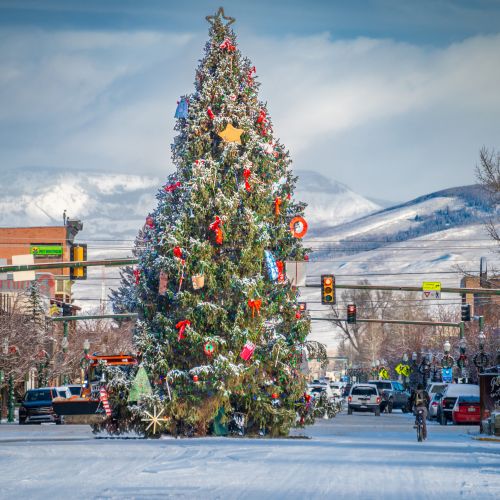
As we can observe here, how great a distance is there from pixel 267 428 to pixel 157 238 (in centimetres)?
628

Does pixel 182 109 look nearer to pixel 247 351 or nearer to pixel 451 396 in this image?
pixel 247 351

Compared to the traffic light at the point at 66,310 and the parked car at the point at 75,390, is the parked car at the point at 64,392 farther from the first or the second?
the traffic light at the point at 66,310

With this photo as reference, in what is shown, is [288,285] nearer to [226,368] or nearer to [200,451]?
[226,368]


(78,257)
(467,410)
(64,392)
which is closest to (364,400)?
(467,410)

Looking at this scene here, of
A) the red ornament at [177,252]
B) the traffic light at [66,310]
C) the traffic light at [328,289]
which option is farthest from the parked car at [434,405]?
the traffic light at [66,310]

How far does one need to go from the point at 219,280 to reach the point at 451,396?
2151cm

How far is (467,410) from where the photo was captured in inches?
2149

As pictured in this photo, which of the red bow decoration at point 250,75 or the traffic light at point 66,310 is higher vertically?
the red bow decoration at point 250,75

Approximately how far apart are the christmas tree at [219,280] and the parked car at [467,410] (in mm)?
16660

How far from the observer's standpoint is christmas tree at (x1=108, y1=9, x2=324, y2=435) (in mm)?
37062

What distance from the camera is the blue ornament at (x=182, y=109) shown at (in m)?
38.6

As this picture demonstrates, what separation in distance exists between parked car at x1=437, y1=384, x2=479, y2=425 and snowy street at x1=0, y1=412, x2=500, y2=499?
18.7 meters

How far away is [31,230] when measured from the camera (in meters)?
154

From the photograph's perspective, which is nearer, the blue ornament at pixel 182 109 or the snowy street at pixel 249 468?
the snowy street at pixel 249 468
